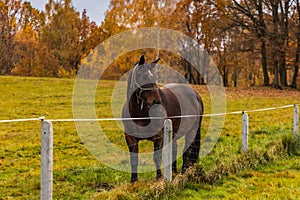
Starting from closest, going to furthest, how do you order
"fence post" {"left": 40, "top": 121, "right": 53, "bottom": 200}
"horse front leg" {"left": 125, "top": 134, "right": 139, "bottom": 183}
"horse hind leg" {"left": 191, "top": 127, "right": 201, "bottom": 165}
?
"fence post" {"left": 40, "top": 121, "right": 53, "bottom": 200}
"horse front leg" {"left": 125, "top": 134, "right": 139, "bottom": 183}
"horse hind leg" {"left": 191, "top": 127, "right": 201, "bottom": 165}

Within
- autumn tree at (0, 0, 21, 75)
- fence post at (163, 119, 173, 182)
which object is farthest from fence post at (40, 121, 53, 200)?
autumn tree at (0, 0, 21, 75)

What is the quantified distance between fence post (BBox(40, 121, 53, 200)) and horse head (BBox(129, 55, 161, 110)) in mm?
1700

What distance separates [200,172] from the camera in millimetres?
5156

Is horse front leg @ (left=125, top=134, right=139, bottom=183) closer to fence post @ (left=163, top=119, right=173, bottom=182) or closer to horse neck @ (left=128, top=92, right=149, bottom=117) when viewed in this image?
horse neck @ (left=128, top=92, right=149, bottom=117)

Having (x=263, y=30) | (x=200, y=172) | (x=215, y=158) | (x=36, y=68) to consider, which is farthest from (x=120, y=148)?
(x=36, y=68)

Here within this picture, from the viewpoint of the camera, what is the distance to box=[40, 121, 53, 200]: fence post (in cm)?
319

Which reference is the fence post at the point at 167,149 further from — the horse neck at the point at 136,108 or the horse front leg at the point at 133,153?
the horse front leg at the point at 133,153

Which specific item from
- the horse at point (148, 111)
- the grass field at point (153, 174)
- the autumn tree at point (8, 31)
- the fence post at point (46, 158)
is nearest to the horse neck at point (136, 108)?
the horse at point (148, 111)

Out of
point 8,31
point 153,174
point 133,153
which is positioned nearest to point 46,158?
point 133,153

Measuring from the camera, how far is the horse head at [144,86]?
15.0 ft

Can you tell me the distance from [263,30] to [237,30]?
2394mm

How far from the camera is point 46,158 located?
3217 millimetres

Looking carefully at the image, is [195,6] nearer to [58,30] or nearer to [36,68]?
[58,30]

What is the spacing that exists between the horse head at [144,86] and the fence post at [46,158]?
5.58 ft
